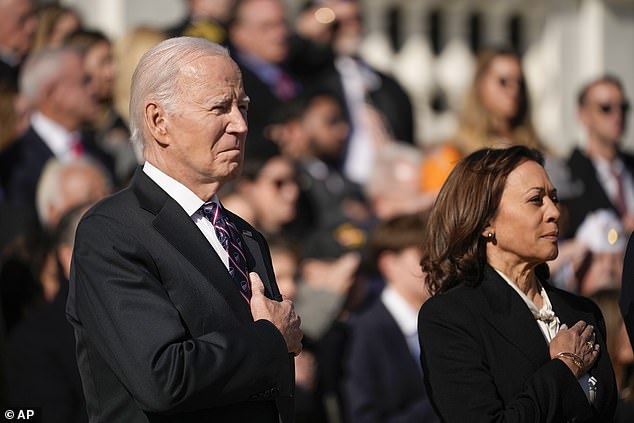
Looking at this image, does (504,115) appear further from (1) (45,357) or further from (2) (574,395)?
(2) (574,395)

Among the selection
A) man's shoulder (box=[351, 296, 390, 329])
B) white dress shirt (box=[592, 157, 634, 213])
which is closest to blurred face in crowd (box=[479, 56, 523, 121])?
white dress shirt (box=[592, 157, 634, 213])

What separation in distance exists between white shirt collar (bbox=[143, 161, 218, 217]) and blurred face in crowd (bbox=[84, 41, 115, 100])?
16.0ft

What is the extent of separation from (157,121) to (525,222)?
1.34 m

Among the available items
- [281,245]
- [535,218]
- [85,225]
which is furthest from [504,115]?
[85,225]

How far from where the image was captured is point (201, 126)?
12.9ft

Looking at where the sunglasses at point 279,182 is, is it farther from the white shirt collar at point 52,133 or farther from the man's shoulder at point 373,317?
the man's shoulder at point 373,317

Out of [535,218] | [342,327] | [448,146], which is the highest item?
[535,218]

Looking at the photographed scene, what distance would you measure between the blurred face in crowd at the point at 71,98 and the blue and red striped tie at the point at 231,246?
15.5 feet

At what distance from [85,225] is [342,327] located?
3.73 metres

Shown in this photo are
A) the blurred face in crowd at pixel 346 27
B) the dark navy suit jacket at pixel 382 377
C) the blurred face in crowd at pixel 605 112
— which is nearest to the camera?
the dark navy suit jacket at pixel 382 377

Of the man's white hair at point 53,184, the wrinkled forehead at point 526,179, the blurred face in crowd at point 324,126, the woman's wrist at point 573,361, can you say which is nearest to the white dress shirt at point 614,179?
the blurred face in crowd at point 324,126

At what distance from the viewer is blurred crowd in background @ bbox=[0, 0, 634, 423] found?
689 cm

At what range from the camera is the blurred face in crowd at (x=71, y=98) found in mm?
8617

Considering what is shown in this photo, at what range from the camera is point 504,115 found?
8984mm
